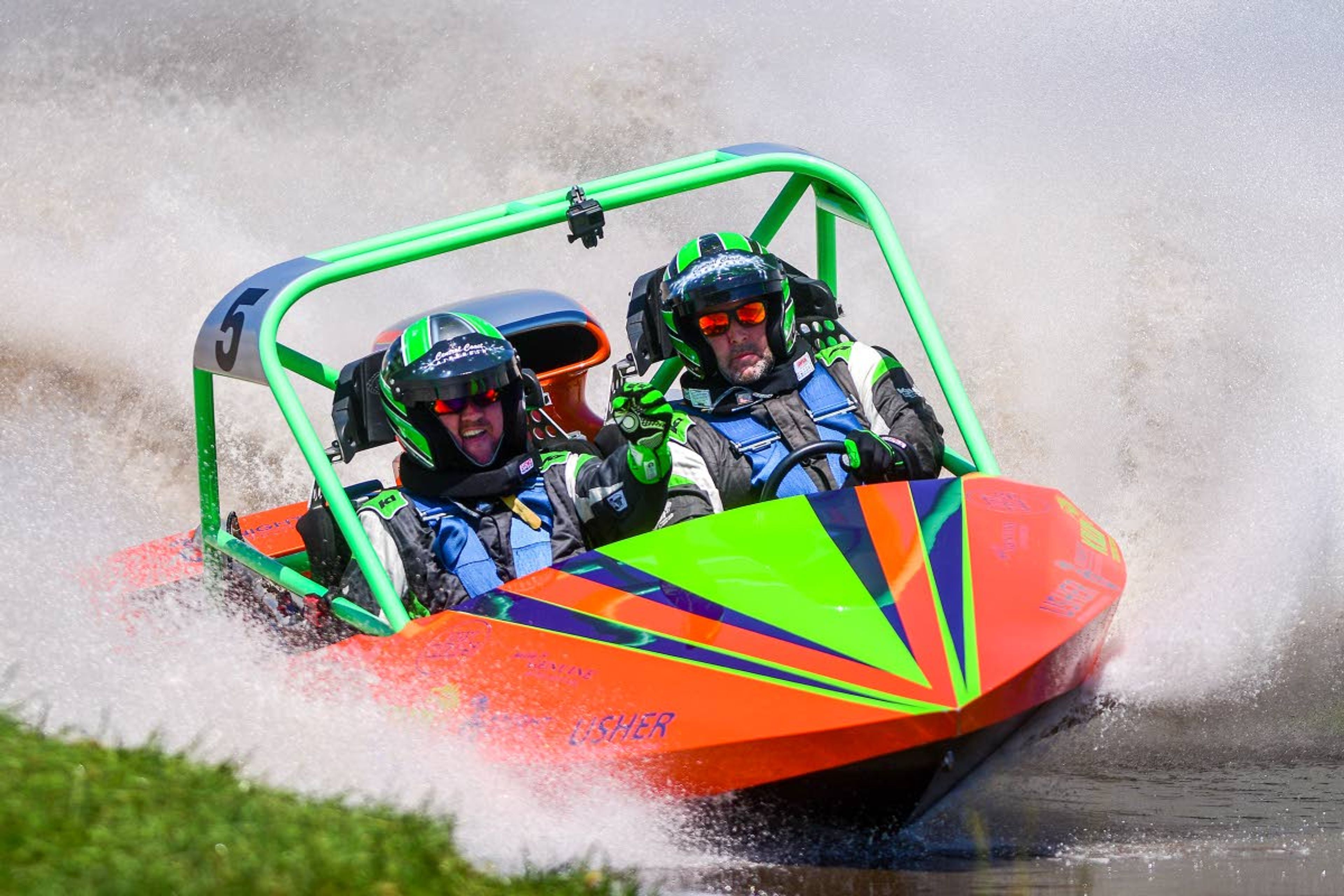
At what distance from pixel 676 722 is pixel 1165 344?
651 centimetres

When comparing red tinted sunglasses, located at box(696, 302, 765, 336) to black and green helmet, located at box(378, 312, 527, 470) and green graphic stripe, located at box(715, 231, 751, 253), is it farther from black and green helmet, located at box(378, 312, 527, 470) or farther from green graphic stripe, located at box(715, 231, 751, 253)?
black and green helmet, located at box(378, 312, 527, 470)

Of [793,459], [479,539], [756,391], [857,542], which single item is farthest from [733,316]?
[857,542]

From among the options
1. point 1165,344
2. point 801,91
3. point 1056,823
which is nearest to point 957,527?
point 1056,823

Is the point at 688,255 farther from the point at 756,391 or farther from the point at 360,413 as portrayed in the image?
the point at 360,413

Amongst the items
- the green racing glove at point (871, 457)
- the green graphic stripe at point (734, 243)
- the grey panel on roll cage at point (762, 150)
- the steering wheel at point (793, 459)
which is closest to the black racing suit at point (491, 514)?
the steering wheel at point (793, 459)

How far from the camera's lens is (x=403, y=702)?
195 inches

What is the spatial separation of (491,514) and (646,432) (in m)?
0.65

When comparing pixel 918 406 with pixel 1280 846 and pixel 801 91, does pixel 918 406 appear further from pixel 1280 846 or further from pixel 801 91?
pixel 801 91

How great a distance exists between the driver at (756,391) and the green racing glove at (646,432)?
36 cm

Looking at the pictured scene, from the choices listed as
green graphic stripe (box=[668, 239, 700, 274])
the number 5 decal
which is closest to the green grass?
the number 5 decal

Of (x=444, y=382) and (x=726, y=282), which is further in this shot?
(x=726, y=282)

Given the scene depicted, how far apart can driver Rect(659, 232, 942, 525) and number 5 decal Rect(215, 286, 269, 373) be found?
5.16ft

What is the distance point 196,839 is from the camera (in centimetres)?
391

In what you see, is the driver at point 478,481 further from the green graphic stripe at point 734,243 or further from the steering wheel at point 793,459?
the green graphic stripe at point 734,243
